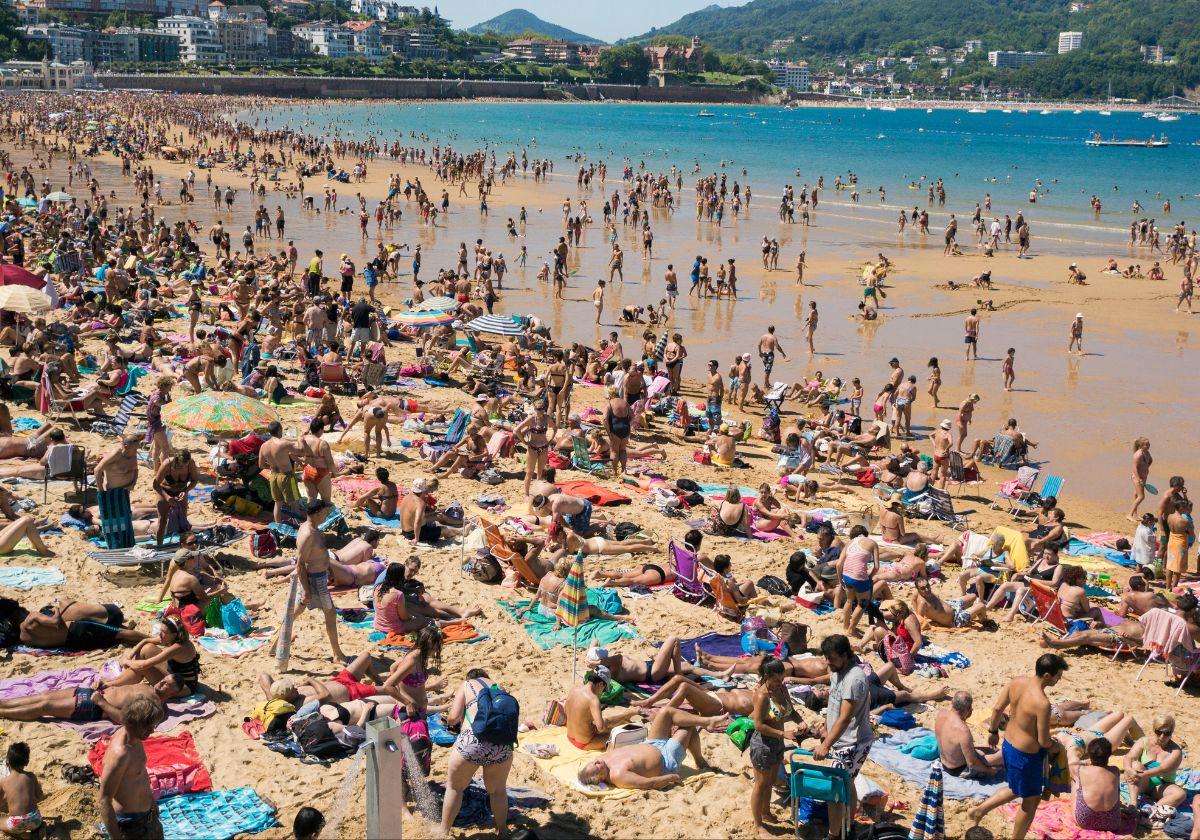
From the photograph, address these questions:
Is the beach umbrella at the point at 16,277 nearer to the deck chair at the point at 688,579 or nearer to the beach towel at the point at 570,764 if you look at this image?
the deck chair at the point at 688,579

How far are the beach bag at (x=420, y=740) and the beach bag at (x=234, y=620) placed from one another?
2145mm

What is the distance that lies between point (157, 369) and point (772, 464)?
891 cm

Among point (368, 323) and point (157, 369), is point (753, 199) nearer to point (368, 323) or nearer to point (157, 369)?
point (368, 323)

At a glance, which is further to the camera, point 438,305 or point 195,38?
point 195,38

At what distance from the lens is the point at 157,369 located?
614 inches

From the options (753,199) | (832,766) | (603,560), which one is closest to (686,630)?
(603,560)

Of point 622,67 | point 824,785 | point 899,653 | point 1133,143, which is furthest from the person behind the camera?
point 622,67

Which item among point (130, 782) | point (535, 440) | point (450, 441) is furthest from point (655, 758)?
point (450, 441)

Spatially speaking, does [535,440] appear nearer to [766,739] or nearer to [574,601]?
[574,601]

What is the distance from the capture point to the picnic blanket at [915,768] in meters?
7.01

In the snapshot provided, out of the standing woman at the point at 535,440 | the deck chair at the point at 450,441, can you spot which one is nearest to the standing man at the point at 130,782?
the standing woman at the point at 535,440

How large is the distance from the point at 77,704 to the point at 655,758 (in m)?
3.78

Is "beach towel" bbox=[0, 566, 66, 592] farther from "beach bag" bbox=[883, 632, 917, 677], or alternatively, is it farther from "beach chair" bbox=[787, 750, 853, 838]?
"beach bag" bbox=[883, 632, 917, 677]

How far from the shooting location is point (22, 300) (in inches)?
634
